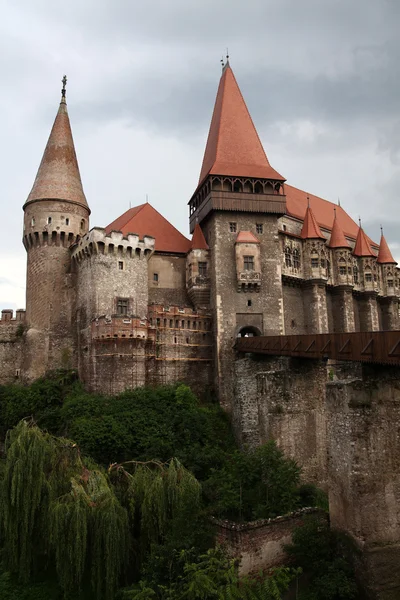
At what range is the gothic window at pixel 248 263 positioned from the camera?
102 ft

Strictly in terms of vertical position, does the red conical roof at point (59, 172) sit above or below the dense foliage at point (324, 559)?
above

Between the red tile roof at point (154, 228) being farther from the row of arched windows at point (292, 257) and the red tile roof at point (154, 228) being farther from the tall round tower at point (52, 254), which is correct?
the row of arched windows at point (292, 257)

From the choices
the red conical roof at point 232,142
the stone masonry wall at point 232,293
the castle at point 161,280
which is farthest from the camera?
the red conical roof at point 232,142

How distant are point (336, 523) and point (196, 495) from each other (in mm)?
4069

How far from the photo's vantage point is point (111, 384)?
88.4ft

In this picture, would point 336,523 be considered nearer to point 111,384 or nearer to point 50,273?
point 111,384

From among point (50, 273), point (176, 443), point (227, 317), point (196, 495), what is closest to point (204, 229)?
point (227, 317)

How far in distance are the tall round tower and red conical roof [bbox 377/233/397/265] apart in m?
25.3

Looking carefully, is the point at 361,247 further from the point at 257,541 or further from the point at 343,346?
the point at 257,541

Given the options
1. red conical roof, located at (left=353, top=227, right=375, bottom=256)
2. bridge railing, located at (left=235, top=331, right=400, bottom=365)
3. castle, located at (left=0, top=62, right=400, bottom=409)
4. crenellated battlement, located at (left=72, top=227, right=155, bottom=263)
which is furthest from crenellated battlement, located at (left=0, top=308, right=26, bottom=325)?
red conical roof, located at (left=353, top=227, right=375, bottom=256)

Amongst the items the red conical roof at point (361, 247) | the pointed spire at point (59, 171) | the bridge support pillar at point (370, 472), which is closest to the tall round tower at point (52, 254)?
the pointed spire at point (59, 171)

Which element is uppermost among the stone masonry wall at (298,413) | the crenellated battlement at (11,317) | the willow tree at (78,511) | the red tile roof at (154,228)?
the red tile roof at (154,228)

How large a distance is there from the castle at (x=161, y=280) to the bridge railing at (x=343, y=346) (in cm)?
563

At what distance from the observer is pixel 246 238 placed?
1230 inches
